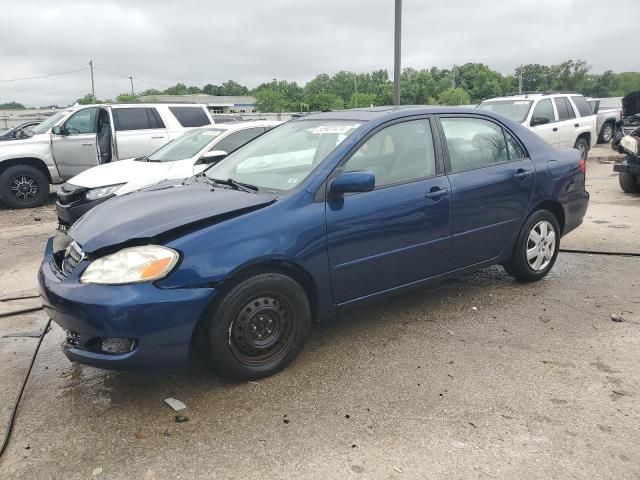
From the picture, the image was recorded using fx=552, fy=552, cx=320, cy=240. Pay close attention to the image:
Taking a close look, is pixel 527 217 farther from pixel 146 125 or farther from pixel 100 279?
pixel 146 125

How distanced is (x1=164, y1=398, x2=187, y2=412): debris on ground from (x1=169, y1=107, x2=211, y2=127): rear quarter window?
8139 millimetres

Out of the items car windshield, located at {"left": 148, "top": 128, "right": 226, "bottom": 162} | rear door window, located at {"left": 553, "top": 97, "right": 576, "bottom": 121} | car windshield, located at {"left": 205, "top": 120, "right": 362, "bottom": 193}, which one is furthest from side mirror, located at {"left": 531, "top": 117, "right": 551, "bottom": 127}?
car windshield, located at {"left": 205, "top": 120, "right": 362, "bottom": 193}

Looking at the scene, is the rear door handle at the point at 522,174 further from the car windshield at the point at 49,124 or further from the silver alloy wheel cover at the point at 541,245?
the car windshield at the point at 49,124

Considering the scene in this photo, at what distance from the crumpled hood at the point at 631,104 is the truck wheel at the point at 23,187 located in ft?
44.2

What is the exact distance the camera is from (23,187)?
10.4 metres

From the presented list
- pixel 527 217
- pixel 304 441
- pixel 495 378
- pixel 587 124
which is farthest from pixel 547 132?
pixel 304 441

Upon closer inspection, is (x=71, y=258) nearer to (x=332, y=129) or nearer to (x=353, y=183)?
(x=353, y=183)

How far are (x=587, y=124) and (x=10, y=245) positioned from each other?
12240mm

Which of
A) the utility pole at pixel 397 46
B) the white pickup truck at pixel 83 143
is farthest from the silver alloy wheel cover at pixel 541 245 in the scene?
the white pickup truck at pixel 83 143

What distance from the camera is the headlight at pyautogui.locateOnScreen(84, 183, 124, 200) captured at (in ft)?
22.5

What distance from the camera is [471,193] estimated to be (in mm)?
4301

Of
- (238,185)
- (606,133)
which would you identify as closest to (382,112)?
(238,185)

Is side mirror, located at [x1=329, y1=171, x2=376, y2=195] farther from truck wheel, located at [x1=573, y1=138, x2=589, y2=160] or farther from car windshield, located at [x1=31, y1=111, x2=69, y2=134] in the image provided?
truck wheel, located at [x1=573, y1=138, x2=589, y2=160]

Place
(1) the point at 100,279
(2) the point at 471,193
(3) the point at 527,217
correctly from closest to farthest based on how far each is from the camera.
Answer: (1) the point at 100,279 → (2) the point at 471,193 → (3) the point at 527,217
